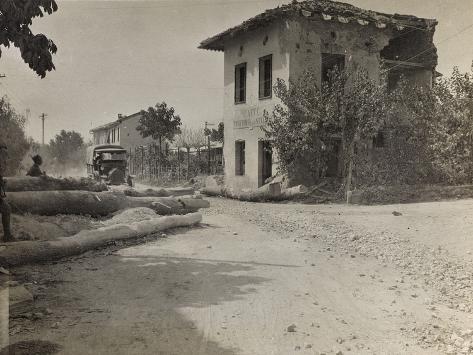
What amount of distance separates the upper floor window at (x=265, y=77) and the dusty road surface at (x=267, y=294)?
9.61 m

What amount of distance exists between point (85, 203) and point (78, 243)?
314 centimetres

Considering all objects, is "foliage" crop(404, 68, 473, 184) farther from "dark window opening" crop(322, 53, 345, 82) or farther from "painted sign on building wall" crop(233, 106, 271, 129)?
"painted sign on building wall" crop(233, 106, 271, 129)

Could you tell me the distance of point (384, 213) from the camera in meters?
10.6

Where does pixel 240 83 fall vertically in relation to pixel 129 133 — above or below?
above

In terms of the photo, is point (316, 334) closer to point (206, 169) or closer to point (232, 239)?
point (232, 239)

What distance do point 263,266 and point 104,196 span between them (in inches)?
209

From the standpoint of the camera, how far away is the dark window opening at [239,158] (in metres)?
19.1

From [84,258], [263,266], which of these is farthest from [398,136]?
[84,258]

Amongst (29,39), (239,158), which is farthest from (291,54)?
(29,39)

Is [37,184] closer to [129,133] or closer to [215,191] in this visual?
[215,191]

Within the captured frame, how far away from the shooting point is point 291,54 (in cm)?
1581

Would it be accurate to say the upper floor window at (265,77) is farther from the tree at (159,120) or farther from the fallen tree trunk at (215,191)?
the tree at (159,120)

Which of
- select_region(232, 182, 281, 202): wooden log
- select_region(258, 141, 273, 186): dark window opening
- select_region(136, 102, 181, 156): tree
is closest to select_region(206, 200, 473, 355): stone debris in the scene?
select_region(232, 182, 281, 202): wooden log

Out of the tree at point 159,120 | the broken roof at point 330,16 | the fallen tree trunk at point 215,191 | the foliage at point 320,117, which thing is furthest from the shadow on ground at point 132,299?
the tree at point 159,120
